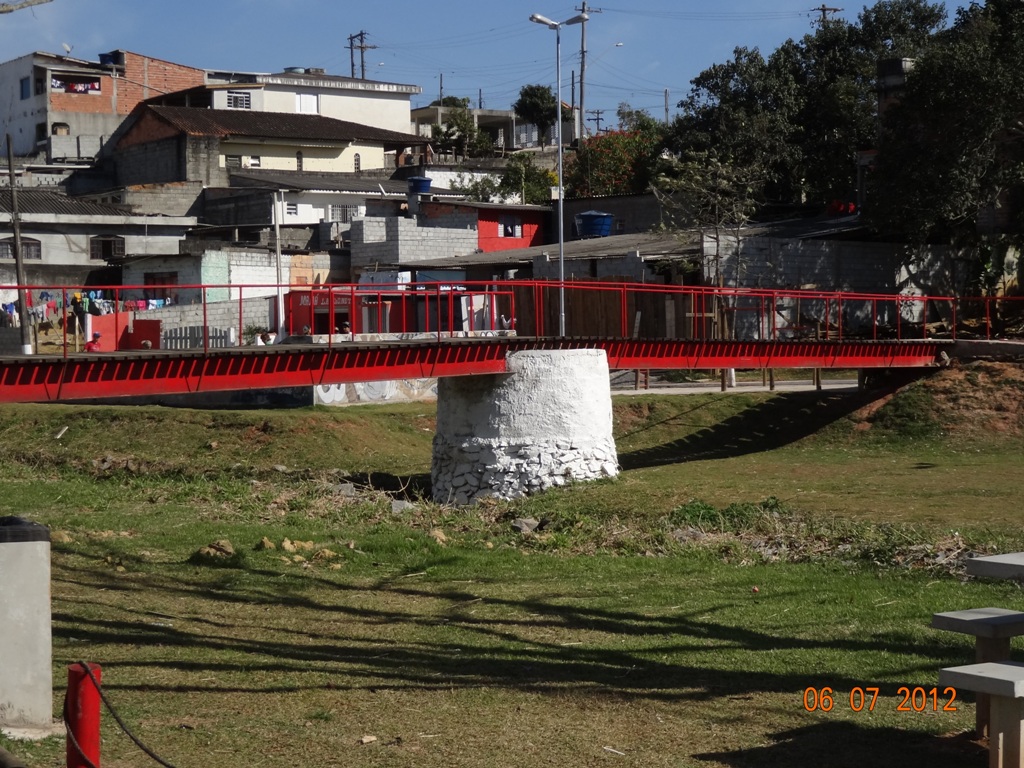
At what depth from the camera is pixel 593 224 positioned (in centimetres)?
5203

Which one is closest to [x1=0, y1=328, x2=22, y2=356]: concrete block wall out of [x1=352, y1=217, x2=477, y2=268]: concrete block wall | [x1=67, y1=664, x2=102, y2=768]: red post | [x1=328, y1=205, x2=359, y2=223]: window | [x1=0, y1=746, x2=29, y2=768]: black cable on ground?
[x1=352, y1=217, x2=477, y2=268]: concrete block wall

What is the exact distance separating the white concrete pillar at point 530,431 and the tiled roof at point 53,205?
118 feet

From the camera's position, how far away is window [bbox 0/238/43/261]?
177 feet

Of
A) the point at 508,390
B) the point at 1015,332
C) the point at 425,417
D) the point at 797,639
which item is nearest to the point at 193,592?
the point at 797,639

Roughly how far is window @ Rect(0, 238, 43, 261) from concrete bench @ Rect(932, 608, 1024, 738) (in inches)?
2041

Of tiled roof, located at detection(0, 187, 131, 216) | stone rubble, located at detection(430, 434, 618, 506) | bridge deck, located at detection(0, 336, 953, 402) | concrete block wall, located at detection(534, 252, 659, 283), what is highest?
tiled roof, located at detection(0, 187, 131, 216)

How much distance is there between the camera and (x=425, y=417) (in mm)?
33656

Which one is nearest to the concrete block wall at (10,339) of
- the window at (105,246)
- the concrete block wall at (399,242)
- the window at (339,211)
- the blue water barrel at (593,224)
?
the concrete block wall at (399,242)

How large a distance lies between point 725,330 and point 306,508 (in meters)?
15.4

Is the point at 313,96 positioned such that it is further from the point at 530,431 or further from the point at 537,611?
the point at 537,611

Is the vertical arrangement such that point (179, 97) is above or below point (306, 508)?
above

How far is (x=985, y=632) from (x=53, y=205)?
5515 cm

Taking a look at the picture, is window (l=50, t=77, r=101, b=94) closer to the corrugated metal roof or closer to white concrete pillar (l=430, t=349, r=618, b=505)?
the corrugated metal roof

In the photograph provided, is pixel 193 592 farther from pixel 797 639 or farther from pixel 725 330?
pixel 725 330
